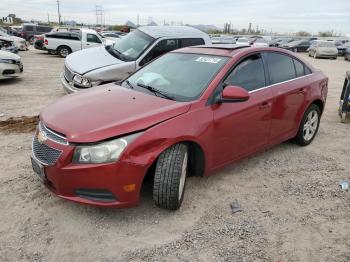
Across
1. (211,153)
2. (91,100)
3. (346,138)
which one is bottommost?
(346,138)

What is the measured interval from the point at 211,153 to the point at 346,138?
3.48 meters

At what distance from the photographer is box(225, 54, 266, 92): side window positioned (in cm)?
399

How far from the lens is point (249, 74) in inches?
165

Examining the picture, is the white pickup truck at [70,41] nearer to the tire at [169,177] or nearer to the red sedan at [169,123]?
the red sedan at [169,123]

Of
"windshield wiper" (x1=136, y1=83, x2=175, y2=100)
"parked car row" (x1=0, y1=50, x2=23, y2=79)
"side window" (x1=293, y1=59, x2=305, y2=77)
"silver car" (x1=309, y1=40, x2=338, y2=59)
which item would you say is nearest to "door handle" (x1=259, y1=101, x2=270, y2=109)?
"side window" (x1=293, y1=59, x2=305, y2=77)

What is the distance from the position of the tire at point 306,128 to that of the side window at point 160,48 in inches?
136

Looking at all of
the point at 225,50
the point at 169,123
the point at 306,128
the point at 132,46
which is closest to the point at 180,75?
the point at 225,50

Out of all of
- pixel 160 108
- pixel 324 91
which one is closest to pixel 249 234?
pixel 160 108

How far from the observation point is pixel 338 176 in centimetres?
446

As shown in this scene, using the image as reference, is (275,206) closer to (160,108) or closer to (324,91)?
(160,108)

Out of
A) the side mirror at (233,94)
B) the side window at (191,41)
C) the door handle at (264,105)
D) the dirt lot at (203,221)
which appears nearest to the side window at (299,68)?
the door handle at (264,105)

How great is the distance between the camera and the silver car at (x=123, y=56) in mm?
6660

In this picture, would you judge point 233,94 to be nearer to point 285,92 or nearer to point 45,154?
point 285,92

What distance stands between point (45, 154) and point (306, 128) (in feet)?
12.8
